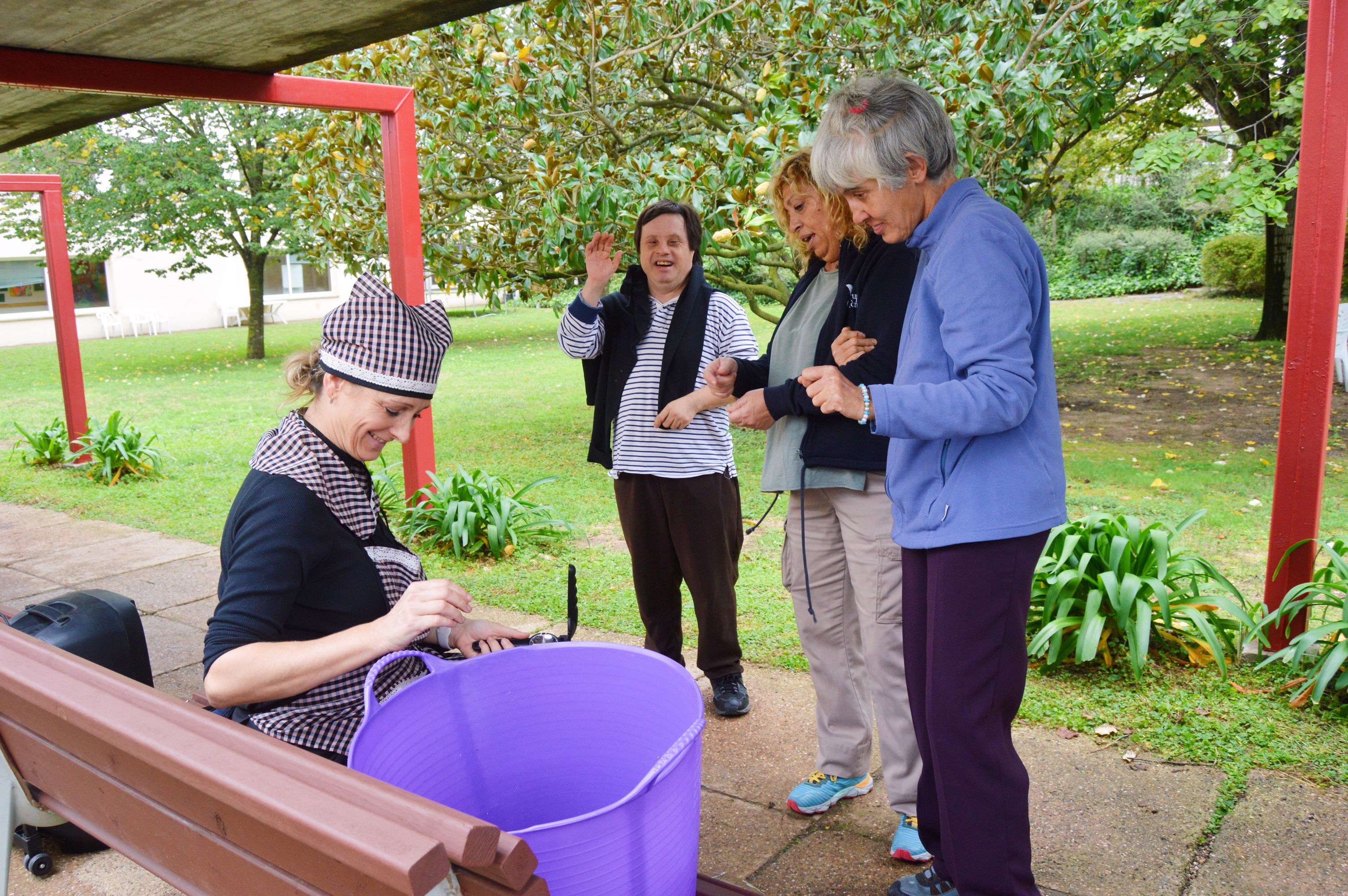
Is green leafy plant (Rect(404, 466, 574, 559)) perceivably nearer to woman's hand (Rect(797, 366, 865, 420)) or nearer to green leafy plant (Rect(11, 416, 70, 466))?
woman's hand (Rect(797, 366, 865, 420))

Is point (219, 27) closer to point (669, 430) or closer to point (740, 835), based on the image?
point (669, 430)

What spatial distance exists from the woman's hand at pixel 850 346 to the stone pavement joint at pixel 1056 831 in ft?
4.49

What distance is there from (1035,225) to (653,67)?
21319 mm

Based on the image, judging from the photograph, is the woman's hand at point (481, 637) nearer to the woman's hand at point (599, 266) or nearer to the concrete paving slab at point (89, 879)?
the concrete paving slab at point (89, 879)

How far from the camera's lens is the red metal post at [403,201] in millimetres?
5727

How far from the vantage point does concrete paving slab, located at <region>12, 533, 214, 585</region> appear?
5.97 metres

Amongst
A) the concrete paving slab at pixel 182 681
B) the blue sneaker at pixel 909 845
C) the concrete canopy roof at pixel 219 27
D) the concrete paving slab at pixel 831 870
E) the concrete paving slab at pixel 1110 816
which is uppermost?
the concrete canopy roof at pixel 219 27

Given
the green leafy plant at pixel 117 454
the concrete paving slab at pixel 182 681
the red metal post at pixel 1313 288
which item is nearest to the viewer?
Answer: the red metal post at pixel 1313 288

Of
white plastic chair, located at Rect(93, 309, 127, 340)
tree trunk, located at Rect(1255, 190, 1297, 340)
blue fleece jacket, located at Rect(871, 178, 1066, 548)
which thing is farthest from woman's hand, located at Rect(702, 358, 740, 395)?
white plastic chair, located at Rect(93, 309, 127, 340)

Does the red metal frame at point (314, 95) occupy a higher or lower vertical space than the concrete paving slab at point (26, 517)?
higher

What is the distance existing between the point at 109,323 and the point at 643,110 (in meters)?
25.2

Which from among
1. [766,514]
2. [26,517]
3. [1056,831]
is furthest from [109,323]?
[1056,831]

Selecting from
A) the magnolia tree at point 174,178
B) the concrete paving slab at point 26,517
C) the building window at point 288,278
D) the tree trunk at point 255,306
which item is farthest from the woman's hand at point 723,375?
the building window at point 288,278

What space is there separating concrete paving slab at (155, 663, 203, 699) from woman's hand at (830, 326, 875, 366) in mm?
2899
